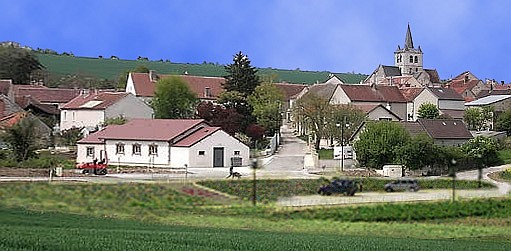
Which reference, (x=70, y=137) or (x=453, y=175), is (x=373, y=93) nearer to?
(x=70, y=137)

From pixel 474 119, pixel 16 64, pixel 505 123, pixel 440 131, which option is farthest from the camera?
pixel 16 64

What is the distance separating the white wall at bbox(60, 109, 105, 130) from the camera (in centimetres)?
5538

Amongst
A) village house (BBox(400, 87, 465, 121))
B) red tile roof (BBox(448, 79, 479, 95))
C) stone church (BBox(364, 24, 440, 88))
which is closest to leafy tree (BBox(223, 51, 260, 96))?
village house (BBox(400, 87, 465, 121))

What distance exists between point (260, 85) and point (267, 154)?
Result: 37.2 feet

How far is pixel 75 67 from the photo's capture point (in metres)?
105

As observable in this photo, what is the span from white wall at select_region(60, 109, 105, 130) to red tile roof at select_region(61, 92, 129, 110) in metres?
0.32

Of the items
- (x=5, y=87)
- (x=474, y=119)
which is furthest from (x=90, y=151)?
(x=474, y=119)

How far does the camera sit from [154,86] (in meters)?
64.1

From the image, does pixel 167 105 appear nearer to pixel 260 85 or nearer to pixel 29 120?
pixel 260 85

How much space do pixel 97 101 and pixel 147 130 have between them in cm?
1500

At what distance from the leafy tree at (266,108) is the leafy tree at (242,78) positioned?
76 centimetres

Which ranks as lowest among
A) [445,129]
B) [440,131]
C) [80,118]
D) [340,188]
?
[340,188]

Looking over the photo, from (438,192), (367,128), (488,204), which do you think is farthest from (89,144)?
(488,204)

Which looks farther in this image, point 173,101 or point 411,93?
point 411,93
